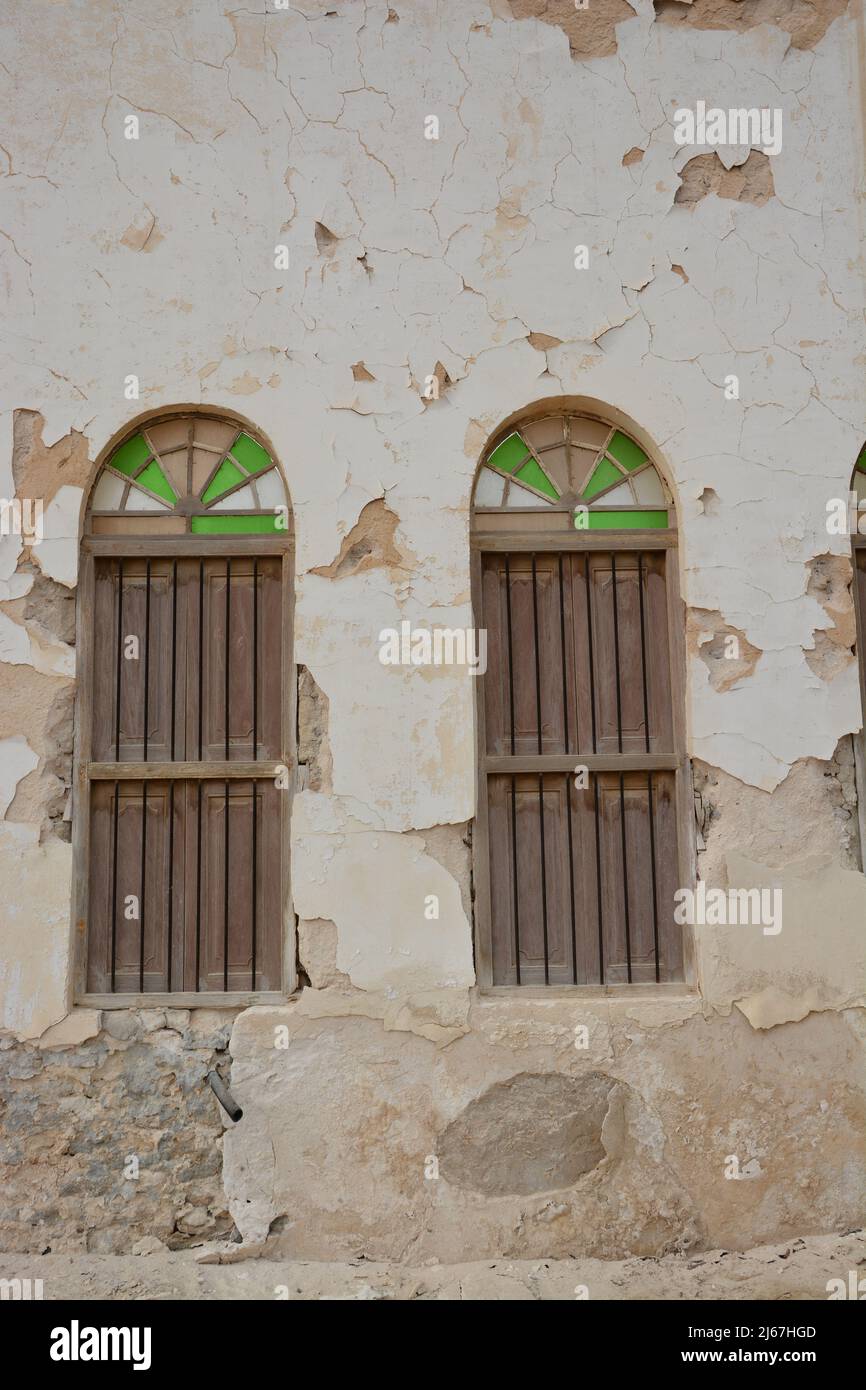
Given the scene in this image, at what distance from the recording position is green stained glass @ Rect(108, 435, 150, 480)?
4.34 metres

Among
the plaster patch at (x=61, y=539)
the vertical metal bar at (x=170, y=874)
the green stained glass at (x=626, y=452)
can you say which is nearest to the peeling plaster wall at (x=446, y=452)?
the plaster patch at (x=61, y=539)

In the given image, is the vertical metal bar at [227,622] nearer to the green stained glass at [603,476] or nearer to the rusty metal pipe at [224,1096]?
the rusty metal pipe at [224,1096]

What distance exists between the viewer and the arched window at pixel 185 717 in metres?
4.12

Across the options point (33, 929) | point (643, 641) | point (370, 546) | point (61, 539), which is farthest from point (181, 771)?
point (643, 641)

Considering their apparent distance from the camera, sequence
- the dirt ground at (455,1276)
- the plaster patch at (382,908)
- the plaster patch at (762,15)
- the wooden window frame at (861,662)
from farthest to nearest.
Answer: the plaster patch at (762,15) → the wooden window frame at (861,662) → the plaster patch at (382,908) → the dirt ground at (455,1276)

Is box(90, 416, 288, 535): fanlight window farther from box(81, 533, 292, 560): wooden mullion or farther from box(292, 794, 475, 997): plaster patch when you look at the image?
box(292, 794, 475, 997): plaster patch

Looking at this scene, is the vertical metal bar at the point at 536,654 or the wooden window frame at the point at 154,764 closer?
the wooden window frame at the point at 154,764

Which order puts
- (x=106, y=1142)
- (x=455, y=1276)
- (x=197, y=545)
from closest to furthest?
(x=455, y=1276) < (x=106, y=1142) < (x=197, y=545)

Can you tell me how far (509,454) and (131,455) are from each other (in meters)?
1.43

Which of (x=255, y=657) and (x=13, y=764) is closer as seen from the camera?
(x=13, y=764)

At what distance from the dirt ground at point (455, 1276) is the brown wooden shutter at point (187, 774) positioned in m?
0.91

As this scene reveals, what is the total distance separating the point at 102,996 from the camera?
13.4ft

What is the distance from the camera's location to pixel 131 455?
4344 mm

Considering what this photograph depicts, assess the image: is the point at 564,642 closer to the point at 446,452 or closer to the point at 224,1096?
the point at 446,452
